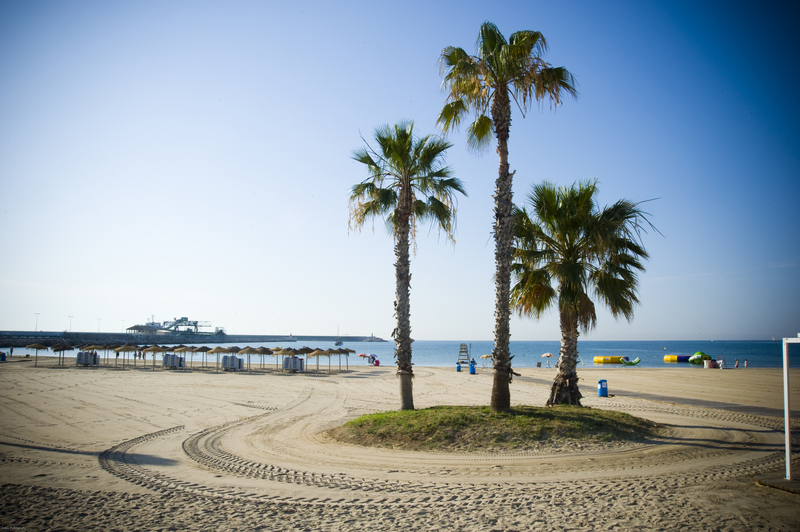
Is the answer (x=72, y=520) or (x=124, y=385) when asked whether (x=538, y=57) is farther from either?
(x=124, y=385)

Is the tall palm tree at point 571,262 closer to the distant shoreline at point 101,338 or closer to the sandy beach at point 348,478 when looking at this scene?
the sandy beach at point 348,478

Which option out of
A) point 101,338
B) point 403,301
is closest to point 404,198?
point 403,301

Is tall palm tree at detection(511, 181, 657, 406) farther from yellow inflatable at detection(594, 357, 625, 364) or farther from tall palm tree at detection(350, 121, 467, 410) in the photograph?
yellow inflatable at detection(594, 357, 625, 364)

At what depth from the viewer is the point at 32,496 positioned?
575cm

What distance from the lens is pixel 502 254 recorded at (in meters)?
10.1

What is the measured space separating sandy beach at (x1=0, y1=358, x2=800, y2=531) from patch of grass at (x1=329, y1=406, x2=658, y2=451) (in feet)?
1.34

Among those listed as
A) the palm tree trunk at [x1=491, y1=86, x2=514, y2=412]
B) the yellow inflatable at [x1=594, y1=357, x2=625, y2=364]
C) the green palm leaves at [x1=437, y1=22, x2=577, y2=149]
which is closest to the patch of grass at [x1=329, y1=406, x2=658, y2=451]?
the palm tree trunk at [x1=491, y1=86, x2=514, y2=412]

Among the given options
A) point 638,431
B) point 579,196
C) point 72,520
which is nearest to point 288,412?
point 72,520

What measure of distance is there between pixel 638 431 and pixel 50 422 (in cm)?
1483

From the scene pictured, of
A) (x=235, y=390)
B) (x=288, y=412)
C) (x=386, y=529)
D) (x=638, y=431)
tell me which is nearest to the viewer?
(x=386, y=529)

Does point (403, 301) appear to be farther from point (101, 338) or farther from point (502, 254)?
point (101, 338)

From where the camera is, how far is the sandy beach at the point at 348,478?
496 centimetres

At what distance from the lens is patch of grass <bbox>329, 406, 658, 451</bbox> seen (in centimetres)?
859

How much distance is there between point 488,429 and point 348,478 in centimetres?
352
